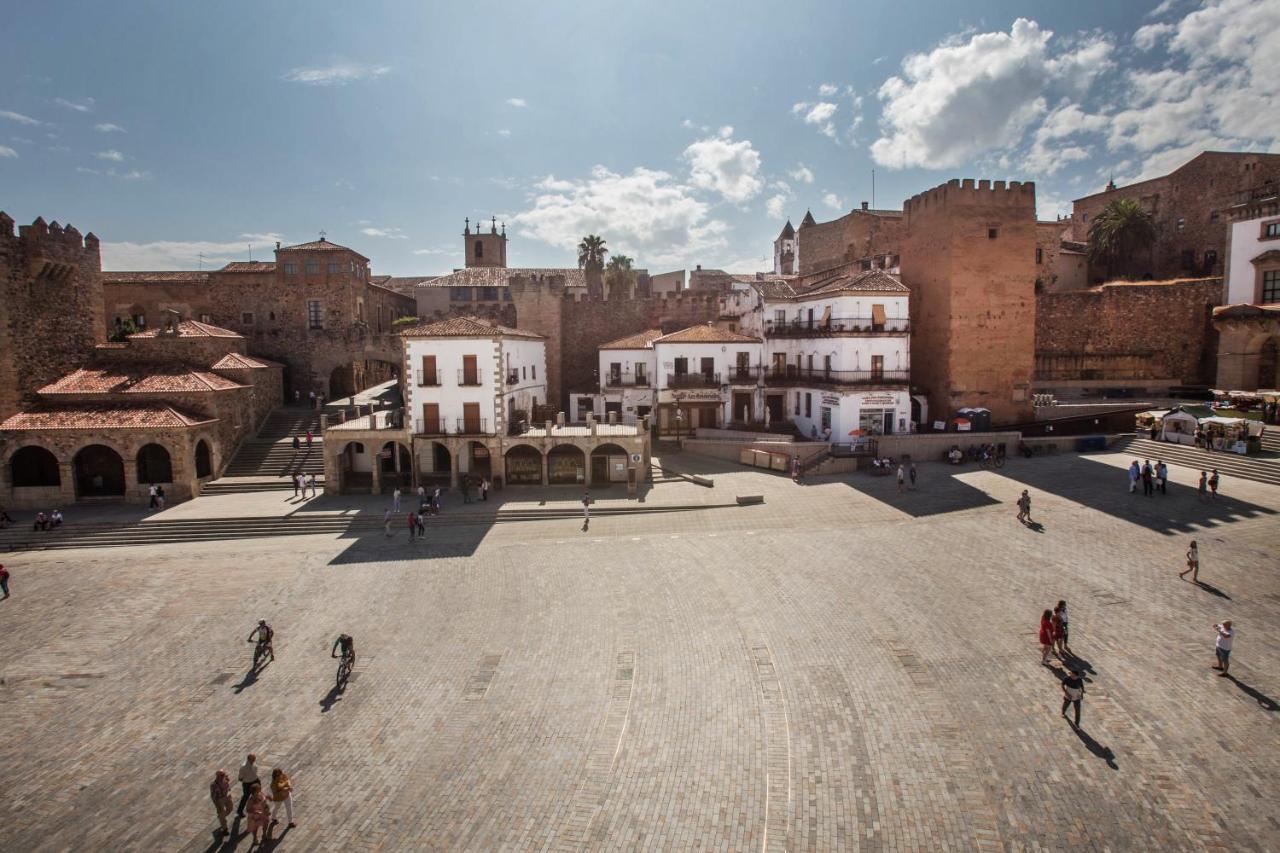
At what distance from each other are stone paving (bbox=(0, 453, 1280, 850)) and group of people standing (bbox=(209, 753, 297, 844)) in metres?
0.30

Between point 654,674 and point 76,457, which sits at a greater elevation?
point 76,457

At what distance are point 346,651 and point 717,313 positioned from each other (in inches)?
1282

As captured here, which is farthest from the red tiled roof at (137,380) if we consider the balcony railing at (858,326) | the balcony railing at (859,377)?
the balcony railing at (858,326)

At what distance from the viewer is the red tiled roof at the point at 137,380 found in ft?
91.4

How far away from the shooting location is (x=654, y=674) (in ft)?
41.3

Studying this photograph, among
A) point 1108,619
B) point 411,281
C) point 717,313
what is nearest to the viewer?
point 1108,619

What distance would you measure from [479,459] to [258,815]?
2081 centimetres

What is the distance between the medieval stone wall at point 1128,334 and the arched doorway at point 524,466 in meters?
28.4

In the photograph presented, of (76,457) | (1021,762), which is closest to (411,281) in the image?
(76,457)

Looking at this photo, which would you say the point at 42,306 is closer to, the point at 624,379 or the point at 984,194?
the point at 624,379

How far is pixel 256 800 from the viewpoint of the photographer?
9.10 m

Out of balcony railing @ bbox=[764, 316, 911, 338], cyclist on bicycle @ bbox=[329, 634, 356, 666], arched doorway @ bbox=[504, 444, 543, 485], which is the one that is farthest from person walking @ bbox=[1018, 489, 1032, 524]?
cyclist on bicycle @ bbox=[329, 634, 356, 666]

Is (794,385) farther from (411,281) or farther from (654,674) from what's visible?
(411,281)

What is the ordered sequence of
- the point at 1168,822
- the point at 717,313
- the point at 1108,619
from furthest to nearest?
the point at 717,313, the point at 1108,619, the point at 1168,822
